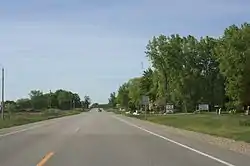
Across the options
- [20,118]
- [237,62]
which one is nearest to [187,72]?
[237,62]

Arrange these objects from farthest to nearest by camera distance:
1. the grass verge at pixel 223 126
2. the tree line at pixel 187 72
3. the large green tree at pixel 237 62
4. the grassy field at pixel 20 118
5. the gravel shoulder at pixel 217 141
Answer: the tree line at pixel 187 72 < the large green tree at pixel 237 62 < the grassy field at pixel 20 118 < the grass verge at pixel 223 126 < the gravel shoulder at pixel 217 141

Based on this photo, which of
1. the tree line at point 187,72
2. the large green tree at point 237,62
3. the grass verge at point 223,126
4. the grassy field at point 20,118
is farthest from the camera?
the tree line at point 187,72

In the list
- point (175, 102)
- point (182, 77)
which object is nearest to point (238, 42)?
point (182, 77)

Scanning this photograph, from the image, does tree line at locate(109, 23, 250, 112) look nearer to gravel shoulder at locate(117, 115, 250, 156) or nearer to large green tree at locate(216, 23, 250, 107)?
large green tree at locate(216, 23, 250, 107)

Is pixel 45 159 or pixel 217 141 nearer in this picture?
pixel 45 159

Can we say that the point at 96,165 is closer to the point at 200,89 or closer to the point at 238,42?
the point at 238,42

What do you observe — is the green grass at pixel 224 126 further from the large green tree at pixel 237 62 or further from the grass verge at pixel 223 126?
the large green tree at pixel 237 62

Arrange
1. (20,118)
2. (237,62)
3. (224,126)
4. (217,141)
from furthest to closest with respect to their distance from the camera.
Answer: (237,62) → (20,118) → (224,126) → (217,141)

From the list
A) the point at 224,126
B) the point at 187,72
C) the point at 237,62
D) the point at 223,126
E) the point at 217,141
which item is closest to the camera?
the point at 217,141

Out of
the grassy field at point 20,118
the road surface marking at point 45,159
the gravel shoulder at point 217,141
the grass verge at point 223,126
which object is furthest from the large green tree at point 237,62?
the road surface marking at point 45,159

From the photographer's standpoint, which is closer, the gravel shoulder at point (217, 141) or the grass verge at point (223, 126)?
the gravel shoulder at point (217, 141)

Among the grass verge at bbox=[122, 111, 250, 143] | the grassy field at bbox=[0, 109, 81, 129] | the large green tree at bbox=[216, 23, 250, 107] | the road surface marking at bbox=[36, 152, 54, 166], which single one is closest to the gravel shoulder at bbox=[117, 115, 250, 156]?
the grass verge at bbox=[122, 111, 250, 143]

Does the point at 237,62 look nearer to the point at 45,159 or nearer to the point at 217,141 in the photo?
the point at 217,141

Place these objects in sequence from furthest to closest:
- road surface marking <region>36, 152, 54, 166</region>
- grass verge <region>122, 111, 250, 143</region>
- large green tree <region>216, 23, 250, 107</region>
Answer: large green tree <region>216, 23, 250, 107</region> → grass verge <region>122, 111, 250, 143</region> → road surface marking <region>36, 152, 54, 166</region>
